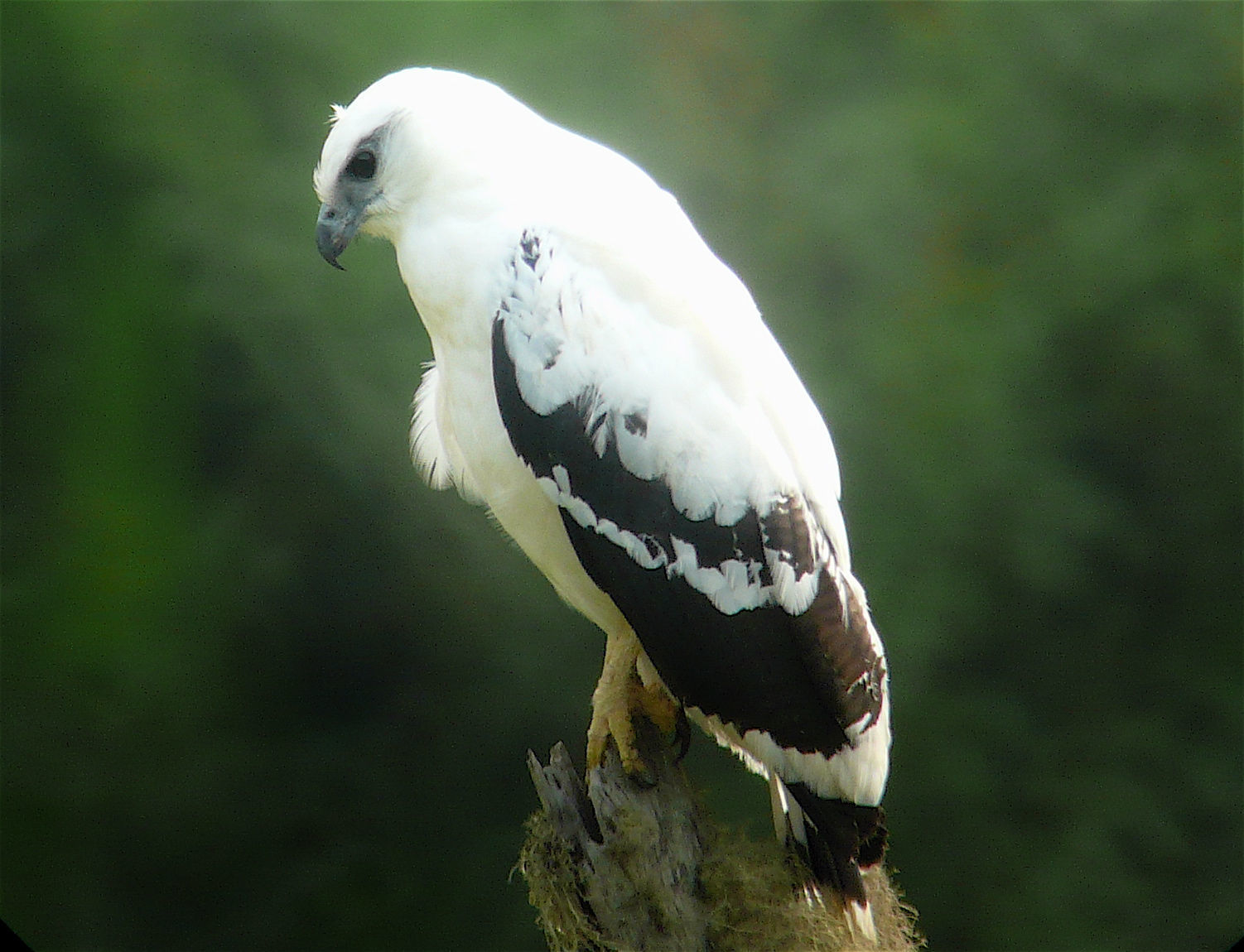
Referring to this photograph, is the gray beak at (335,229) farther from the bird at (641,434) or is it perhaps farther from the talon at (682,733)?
the talon at (682,733)

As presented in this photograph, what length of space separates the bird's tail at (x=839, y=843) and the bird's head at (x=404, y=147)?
41.3 inches

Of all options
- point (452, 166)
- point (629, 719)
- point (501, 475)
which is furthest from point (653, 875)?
point (452, 166)

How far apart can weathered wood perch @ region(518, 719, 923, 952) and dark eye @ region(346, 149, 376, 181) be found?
3.10 feet

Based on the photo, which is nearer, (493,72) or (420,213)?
(420,213)

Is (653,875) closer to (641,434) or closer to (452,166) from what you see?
(641,434)

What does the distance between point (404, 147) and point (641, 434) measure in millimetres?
603

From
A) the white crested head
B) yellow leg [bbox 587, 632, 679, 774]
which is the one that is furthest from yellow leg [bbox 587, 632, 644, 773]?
the white crested head

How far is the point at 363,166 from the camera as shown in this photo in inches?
69.8

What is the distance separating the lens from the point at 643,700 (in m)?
1.85

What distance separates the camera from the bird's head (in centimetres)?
171

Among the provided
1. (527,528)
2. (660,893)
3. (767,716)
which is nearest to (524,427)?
(527,528)

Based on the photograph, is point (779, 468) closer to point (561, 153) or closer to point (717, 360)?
point (717, 360)

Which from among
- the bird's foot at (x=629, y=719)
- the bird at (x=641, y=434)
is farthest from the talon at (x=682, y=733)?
the bird at (x=641, y=434)

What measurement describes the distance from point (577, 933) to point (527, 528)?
2.00 ft
